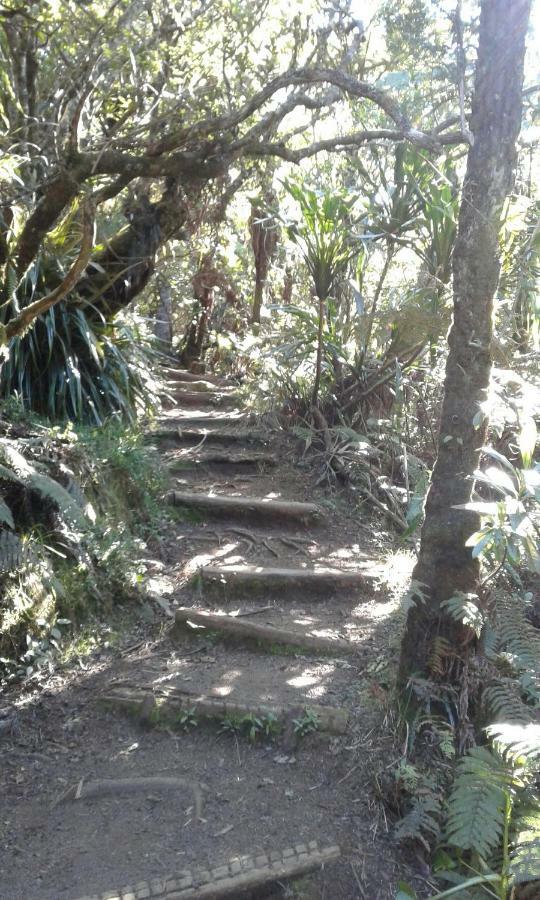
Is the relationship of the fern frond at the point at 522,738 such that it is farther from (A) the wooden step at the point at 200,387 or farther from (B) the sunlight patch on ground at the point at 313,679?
(A) the wooden step at the point at 200,387

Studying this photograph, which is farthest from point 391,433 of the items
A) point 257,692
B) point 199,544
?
point 257,692

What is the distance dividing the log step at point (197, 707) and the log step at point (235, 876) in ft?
2.04

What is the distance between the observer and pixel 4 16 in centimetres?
449

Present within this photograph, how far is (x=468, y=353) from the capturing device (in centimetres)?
332

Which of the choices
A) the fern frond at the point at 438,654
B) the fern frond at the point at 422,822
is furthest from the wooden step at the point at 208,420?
the fern frond at the point at 422,822

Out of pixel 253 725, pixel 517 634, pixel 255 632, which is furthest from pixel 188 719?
pixel 517 634

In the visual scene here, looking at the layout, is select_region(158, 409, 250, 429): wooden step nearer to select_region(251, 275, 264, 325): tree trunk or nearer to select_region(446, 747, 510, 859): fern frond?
select_region(251, 275, 264, 325): tree trunk

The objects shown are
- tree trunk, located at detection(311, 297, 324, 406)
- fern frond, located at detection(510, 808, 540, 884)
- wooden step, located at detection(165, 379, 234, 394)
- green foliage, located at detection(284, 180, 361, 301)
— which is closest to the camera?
fern frond, located at detection(510, 808, 540, 884)

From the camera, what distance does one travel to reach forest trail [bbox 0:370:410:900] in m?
2.89

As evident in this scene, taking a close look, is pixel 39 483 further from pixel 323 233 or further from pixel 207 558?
pixel 323 233

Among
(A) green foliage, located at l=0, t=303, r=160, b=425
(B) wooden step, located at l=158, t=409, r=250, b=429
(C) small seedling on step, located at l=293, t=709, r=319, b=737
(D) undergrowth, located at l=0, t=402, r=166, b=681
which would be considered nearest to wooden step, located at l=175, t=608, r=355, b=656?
(D) undergrowth, located at l=0, t=402, r=166, b=681

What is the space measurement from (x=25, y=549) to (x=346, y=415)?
11.3ft

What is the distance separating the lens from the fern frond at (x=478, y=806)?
2676 millimetres

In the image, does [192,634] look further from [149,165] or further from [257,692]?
[149,165]
